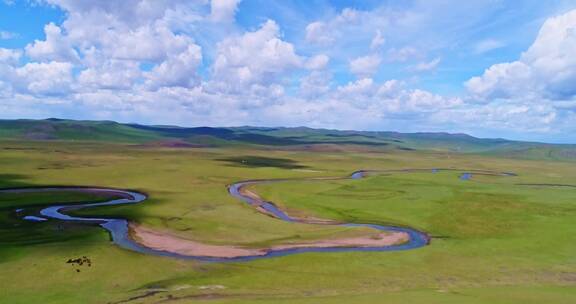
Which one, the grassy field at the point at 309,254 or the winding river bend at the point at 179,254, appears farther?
the winding river bend at the point at 179,254

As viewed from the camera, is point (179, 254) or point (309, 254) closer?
point (179, 254)

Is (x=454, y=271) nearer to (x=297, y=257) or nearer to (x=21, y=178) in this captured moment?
(x=297, y=257)

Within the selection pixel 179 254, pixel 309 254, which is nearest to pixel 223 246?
pixel 179 254

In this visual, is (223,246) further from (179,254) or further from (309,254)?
(309,254)

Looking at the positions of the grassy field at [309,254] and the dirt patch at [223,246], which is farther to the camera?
the dirt patch at [223,246]

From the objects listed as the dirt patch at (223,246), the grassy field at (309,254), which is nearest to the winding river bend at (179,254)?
the dirt patch at (223,246)

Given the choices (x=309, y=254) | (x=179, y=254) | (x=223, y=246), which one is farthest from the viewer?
(x=223, y=246)

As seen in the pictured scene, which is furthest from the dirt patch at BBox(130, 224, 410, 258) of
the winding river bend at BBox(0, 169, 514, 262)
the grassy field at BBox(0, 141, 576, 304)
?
the grassy field at BBox(0, 141, 576, 304)

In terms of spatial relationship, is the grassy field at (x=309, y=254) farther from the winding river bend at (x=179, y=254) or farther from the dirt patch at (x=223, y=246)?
the dirt patch at (x=223, y=246)
